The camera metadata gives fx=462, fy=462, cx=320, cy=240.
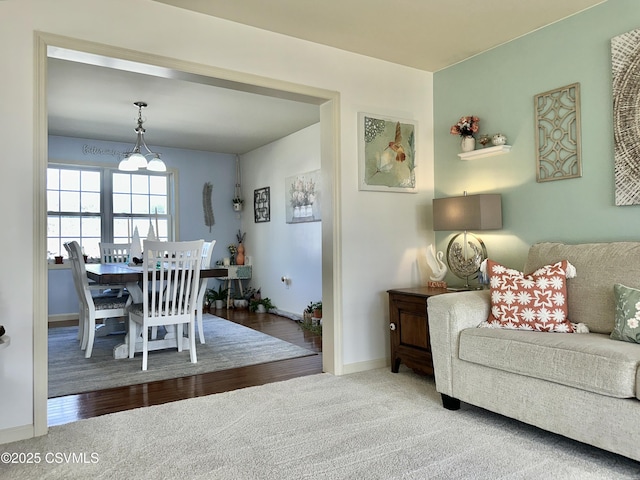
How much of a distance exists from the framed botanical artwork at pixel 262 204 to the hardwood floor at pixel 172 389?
3.01 meters

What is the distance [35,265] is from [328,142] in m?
2.14

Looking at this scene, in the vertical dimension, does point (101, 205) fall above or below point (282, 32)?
below

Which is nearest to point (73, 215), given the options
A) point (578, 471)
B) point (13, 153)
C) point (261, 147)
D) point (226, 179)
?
point (226, 179)

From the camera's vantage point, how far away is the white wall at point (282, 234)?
584 centimetres

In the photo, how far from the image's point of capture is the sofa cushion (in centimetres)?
192

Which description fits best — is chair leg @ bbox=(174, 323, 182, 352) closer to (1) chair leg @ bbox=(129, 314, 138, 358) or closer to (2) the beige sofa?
(1) chair leg @ bbox=(129, 314, 138, 358)

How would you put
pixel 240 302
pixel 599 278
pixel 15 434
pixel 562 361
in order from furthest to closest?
pixel 240 302, pixel 599 278, pixel 15 434, pixel 562 361

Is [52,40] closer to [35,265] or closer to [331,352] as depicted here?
[35,265]

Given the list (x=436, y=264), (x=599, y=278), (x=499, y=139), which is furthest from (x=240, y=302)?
(x=599, y=278)

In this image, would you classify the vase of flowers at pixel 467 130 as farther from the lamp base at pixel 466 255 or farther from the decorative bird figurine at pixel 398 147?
the lamp base at pixel 466 255

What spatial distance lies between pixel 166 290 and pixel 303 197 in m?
2.53

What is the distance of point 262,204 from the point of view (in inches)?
277

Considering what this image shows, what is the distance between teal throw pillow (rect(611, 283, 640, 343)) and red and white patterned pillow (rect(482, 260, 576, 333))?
0.91ft

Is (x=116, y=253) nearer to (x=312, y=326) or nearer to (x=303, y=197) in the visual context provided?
(x=303, y=197)
